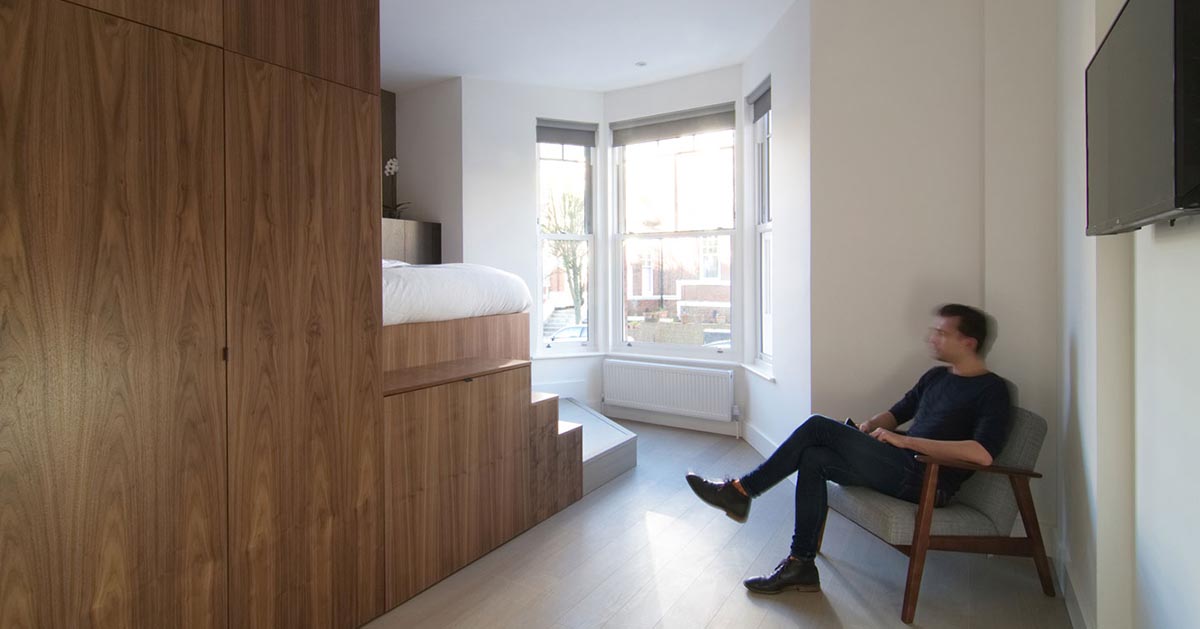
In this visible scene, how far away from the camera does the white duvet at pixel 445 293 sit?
2.58 meters

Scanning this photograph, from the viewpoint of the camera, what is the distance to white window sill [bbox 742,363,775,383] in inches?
161

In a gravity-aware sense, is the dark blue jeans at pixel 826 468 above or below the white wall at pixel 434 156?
below

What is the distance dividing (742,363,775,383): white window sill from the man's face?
1.60 m

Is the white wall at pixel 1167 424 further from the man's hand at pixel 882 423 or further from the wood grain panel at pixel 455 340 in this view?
the wood grain panel at pixel 455 340

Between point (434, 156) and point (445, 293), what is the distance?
8.79 ft

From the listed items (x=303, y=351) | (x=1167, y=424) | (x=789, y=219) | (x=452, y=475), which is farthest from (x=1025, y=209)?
(x=303, y=351)

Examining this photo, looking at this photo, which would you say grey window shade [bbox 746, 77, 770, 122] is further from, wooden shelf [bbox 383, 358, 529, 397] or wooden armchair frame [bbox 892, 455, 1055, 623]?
wooden armchair frame [bbox 892, 455, 1055, 623]

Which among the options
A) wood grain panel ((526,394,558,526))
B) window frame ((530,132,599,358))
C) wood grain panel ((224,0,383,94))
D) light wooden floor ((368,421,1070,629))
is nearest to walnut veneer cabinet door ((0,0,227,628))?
wood grain panel ((224,0,383,94))

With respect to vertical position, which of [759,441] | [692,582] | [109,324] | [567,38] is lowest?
[692,582]

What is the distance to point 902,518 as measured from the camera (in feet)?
7.20

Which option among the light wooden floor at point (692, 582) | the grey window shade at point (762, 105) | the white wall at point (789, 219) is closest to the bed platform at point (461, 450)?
the light wooden floor at point (692, 582)

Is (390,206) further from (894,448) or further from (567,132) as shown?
(894,448)

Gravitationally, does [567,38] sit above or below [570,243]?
above

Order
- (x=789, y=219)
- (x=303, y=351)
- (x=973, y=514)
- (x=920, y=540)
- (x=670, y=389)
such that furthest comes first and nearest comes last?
A: (x=670, y=389)
(x=789, y=219)
(x=973, y=514)
(x=920, y=540)
(x=303, y=351)
